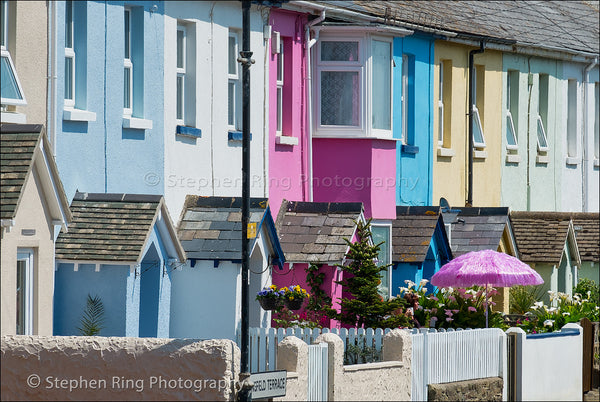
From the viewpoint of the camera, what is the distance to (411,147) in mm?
27828

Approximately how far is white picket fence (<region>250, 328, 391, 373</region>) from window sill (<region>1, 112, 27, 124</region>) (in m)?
3.90

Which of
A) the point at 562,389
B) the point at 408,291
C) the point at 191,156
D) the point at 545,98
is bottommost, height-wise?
the point at 562,389

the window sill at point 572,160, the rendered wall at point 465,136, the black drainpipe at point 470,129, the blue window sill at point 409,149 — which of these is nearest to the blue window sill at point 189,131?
the blue window sill at point 409,149

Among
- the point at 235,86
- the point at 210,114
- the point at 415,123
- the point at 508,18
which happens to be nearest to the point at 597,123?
the point at 508,18

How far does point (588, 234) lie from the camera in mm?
35156

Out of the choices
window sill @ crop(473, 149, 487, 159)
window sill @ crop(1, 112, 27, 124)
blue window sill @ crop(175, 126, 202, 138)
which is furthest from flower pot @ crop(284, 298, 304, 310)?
window sill @ crop(473, 149, 487, 159)

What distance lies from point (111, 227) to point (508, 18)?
17605 mm

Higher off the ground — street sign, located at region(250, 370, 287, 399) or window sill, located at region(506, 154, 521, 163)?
window sill, located at region(506, 154, 521, 163)

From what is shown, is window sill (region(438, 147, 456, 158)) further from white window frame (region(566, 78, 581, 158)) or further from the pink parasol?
white window frame (region(566, 78, 581, 158))

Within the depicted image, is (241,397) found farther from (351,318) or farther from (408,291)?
(408,291)

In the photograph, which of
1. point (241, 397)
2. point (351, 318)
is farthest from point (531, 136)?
point (241, 397)

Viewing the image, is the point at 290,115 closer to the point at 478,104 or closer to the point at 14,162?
the point at 478,104

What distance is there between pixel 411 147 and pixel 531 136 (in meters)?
6.77

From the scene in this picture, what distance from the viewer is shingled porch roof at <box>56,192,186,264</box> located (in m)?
18.5
